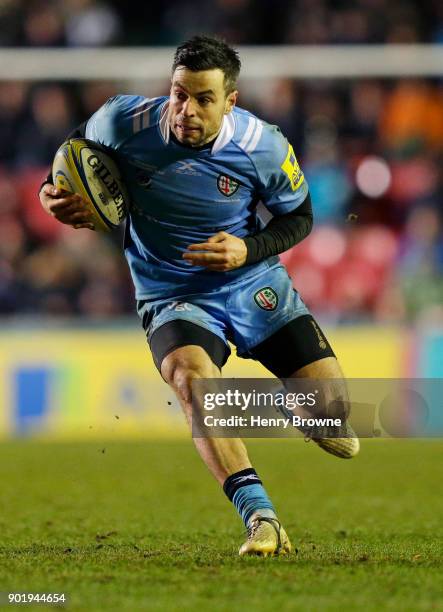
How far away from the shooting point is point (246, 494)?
5457mm

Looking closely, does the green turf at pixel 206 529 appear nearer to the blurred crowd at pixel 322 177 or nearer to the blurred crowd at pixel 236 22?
the blurred crowd at pixel 322 177

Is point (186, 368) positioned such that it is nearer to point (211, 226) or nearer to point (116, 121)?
point (211, 226)

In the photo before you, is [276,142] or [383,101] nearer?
[276,142]

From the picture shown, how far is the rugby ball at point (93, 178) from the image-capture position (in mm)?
5719

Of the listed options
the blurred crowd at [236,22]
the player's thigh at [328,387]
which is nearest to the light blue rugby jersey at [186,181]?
the player's thigh at [328,387]

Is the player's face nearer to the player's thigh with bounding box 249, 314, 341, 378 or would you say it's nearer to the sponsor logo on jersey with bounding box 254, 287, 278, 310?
the sponsor logo on jersey with bounding box 254, 287, 278, 310

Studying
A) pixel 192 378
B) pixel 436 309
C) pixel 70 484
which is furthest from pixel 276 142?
pixel 436 309

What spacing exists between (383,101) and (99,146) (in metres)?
7.32

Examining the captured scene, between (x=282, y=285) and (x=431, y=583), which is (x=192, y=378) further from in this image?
(x=431, y=583)

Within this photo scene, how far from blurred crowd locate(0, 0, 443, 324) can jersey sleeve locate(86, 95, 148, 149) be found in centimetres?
608

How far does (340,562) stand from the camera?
5.31m

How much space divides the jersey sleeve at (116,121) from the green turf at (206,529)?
6.08 ft

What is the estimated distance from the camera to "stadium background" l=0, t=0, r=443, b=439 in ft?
38.9

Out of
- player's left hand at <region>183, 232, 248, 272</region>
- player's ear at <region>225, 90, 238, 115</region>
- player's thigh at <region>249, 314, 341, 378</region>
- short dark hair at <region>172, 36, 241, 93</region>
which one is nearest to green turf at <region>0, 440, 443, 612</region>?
player's thigh at <region>249, 314, 341, 378</region>
